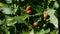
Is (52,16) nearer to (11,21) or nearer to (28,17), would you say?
(28,17)

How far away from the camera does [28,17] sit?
2.02 metres

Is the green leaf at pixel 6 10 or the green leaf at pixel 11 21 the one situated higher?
the green leaf at pixel 6 10

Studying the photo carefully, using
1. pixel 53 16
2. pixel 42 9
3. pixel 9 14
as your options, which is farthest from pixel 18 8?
pixel 53 16

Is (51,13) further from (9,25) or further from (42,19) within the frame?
(9,25)

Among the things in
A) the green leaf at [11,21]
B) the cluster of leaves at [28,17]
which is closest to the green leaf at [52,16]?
the cluster of leaves at [28,17]

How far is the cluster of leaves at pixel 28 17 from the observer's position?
76.4 inches

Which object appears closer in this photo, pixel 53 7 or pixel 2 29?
pixel 2 29

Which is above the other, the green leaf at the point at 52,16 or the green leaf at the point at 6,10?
the green leaf at the point at 6,10

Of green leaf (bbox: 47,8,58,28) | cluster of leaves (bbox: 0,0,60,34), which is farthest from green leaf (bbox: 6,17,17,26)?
green leaf (bbox: 47,8,58,28)

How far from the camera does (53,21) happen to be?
1.93 metres

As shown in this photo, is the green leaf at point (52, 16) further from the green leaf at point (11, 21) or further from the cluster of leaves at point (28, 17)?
the green leaf at point (11, 21)

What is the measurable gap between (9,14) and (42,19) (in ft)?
1.11

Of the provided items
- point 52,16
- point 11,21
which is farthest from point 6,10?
point 52,16

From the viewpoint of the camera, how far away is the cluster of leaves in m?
1.94
